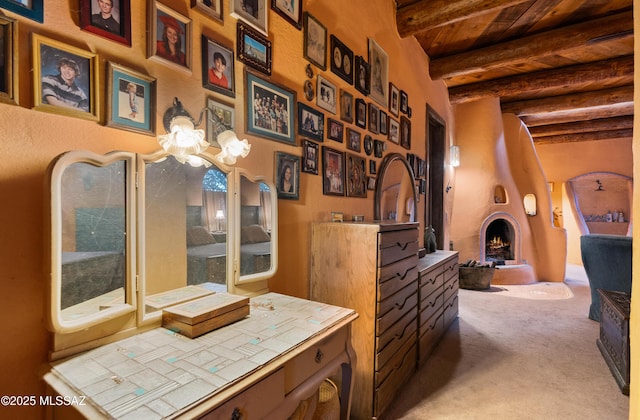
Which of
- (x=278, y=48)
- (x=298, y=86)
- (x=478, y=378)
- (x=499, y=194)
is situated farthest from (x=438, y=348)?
(x=499, y=194)

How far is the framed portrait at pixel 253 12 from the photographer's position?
5.12 ft

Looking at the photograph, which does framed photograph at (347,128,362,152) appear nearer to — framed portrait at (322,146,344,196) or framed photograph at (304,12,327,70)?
framed portrait at (322,146,344,196)

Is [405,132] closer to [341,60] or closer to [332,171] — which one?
[341,60]

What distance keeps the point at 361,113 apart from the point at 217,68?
1.48m

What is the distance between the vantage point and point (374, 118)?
113 inches

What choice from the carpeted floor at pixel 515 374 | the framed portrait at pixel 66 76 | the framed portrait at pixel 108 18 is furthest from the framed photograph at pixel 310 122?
the carpeted floor at pixel 515 374

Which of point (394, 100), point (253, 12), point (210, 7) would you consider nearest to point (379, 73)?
point (394, 100)

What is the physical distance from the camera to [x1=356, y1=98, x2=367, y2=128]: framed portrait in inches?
103

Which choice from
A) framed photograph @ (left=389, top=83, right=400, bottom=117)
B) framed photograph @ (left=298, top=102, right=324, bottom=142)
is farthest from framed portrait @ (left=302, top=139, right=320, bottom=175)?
framed photograph @ (left=389, top=83, right=400, bottom=117)

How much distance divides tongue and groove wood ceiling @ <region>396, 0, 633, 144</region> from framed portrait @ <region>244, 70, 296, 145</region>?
7.87 ft

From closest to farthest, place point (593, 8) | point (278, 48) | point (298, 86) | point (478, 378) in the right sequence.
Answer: point (278, 48)
point (298, 86)
point (478, 378)
point (593, 8)

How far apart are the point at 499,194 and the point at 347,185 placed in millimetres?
5461

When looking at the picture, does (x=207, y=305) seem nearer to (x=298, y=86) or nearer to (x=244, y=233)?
(x=244, y=233)

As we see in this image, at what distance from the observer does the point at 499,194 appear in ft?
21.4
